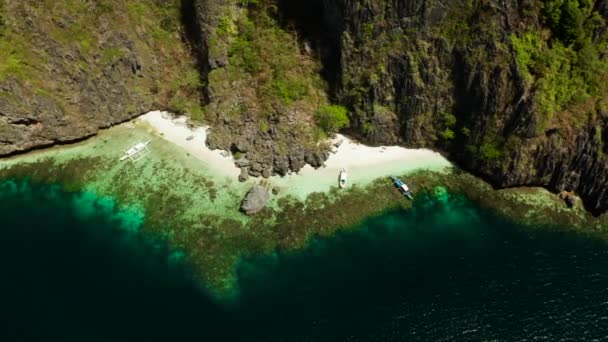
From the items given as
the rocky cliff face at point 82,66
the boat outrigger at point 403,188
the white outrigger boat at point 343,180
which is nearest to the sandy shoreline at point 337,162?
the white outrigger boat at point 343,180

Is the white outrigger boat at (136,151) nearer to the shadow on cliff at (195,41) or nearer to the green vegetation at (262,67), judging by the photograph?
the shadow on cliff at (195,41)

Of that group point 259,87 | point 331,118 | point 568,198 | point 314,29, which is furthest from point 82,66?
point 568,198

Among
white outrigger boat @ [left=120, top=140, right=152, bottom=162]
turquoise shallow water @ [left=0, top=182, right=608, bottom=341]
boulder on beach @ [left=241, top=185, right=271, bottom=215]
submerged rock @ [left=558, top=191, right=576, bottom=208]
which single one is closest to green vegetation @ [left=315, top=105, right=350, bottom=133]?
boulder on beach @ [left=241, top=185, right=271, bottom=215]

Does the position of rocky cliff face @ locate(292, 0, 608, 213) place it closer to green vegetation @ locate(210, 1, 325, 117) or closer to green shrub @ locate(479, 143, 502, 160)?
green shrub @ locate(479, 143, 502, 160)

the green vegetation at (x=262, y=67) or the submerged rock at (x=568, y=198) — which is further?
the green vegetation at (x=262, y=67)

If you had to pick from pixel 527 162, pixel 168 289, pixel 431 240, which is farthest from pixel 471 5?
pixel 168 289

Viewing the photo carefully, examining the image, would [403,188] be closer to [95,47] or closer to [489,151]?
[489,151]
